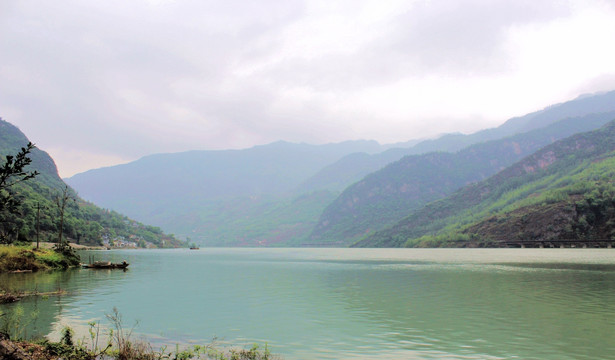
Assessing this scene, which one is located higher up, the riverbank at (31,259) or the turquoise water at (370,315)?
the riverbank at (31,259)

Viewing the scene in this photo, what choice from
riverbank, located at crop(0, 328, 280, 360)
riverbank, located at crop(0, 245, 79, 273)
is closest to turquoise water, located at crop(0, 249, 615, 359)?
riverbank, located at crop(0, 328, 280, 360)

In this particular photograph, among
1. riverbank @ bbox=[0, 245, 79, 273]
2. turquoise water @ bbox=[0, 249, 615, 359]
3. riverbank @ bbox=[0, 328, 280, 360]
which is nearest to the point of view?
riverbank @ bbox=[0, 328, 280, 360]

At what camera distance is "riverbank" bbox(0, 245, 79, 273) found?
208ft

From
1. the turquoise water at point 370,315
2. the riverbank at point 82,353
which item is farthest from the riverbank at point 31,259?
the riverbank at point 82,353

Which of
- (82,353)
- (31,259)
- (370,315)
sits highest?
(31,259)

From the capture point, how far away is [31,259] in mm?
67062

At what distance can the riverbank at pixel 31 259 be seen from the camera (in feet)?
208

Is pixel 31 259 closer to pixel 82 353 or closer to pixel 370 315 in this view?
pixel 370 315

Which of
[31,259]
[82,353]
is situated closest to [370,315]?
[82,353]

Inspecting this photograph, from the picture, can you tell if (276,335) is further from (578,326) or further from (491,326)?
(578,326)

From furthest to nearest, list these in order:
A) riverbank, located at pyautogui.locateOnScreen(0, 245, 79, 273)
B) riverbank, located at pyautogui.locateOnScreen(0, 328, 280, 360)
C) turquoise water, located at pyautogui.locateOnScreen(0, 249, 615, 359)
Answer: riverbank, located at pyautogui.locateOnScreen(0, 245, 79, 273) < turquoise water, located at pyautogui.locateOnScreen(0, 249, 615, 359) < riverbank, located at pyautogui.locateOnScreen(0, 328, 280, 360)

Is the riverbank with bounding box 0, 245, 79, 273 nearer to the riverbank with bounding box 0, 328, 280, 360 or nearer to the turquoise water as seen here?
the turquoise water

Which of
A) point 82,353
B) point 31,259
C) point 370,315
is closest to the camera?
point 82,353

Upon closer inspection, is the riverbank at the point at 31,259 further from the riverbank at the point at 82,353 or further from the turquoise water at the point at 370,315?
the riverbank at the point at 82,353
